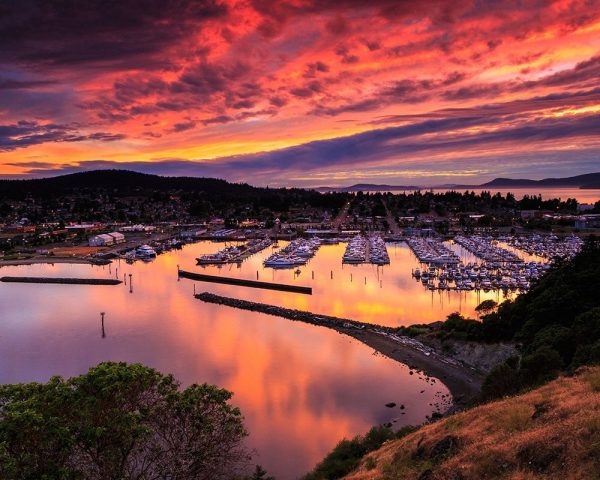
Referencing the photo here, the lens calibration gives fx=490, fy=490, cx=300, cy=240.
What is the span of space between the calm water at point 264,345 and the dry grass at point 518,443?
19.5 feet

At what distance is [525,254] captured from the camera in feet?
169

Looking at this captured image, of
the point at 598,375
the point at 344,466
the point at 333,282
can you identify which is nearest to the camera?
the point at 598,375

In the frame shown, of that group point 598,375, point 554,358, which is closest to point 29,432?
point 598,375

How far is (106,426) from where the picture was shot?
823 cm

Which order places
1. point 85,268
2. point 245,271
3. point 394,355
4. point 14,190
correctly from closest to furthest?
point 394,355, point 245,271, point 85,268, point 14,190

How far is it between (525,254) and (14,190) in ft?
493

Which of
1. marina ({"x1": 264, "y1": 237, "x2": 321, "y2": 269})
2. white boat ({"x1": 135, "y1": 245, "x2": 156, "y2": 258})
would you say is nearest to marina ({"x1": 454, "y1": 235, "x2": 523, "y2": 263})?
marina ({"x1": 264, "y1": 237, "x2": 321, "y2": 269})

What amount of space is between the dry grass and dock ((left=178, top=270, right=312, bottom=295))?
27346mm

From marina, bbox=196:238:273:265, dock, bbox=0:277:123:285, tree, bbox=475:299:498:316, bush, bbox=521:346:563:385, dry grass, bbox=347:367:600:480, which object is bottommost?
dock, bbox=0:277:123:285

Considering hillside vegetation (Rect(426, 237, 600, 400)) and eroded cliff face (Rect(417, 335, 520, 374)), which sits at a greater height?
hillside vegetation (Rect(426, 237, 600, 400))

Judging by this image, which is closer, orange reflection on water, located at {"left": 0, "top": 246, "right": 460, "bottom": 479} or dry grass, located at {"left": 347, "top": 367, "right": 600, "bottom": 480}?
dry grass, located at {"left": 347, "top": 367, "right": 600, "bottom": 480}

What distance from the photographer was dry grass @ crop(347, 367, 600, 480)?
6137 millimetres

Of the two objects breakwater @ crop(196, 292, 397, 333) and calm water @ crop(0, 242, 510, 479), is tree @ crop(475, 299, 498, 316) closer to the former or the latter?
calm water @ crop(0, 242, 510, 479)

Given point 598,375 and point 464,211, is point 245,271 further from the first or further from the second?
point 464,211
